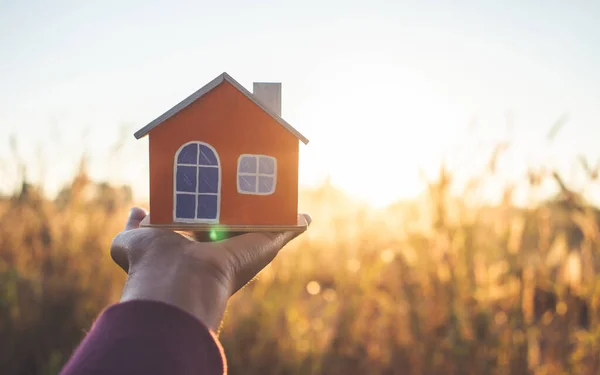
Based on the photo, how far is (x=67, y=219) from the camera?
3.41m

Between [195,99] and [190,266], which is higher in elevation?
[195,99]

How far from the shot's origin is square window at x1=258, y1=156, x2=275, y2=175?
1759 mm

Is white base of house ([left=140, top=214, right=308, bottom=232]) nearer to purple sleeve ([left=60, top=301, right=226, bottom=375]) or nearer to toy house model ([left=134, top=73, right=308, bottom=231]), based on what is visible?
toy house model ([left=134, top=73, right=308, bottom=231])

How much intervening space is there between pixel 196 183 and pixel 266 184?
238mm

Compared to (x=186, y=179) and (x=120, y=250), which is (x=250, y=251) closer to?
(x=186, y=179)

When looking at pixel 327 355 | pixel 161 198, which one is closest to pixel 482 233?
pixel 327 355

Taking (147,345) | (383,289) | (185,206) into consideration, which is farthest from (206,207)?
(383,289)

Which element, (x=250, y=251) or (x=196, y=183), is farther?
(x=196, y=183)

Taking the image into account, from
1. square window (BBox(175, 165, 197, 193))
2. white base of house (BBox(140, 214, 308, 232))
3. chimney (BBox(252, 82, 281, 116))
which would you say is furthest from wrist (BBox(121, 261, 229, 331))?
chimney (BBox(252, 82, 281, 116))

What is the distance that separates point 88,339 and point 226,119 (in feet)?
2.82

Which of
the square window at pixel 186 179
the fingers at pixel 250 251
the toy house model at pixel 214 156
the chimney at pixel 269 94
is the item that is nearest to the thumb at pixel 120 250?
the toy house model at pixel 214 156

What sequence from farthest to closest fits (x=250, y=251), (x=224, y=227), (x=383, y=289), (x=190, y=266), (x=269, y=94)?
1. (x=383, y=289)
2. (x=269, y=94)
3. (x=224, y=227)
4. (x=250, y=251)
5. (x=190, y=266)

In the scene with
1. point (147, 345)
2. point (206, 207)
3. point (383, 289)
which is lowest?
point (383, 289)

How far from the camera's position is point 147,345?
1.05 m
